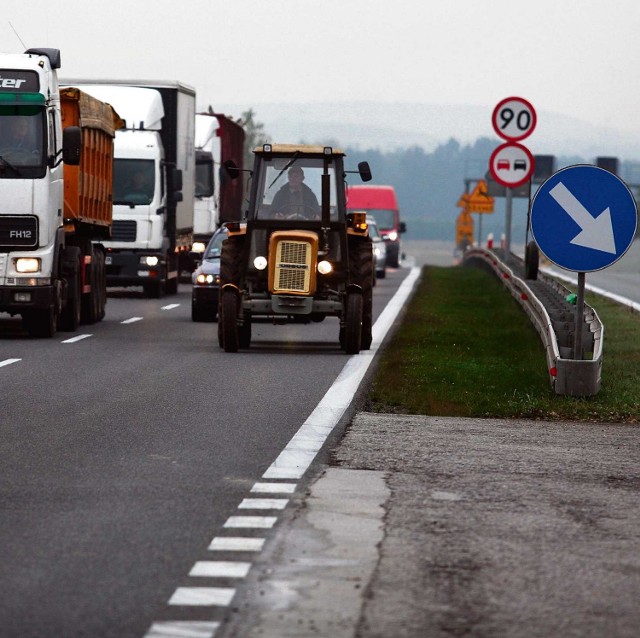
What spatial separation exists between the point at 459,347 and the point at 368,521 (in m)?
11.4

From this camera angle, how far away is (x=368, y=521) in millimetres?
7773

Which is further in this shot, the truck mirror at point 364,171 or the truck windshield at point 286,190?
the truck windshield at point 286,190

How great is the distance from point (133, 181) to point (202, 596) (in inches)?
1082

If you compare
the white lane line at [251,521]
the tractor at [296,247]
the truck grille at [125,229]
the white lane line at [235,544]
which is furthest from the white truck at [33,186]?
the white lane line at [235,544]

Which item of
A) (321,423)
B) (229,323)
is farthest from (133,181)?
(321,423)

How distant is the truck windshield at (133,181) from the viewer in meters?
33.0

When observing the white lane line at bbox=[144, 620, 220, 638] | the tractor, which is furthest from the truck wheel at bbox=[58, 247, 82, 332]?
the white lane line at bbox=[144, 620, 220, 638]

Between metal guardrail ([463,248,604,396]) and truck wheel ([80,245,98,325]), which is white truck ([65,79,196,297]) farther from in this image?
metal guardrail ([463,248,604,396])

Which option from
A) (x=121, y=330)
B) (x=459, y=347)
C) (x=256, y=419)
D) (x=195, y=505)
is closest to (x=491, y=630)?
(x=195, y=505)

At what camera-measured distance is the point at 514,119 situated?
25906mm

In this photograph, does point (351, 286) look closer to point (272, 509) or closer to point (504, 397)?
point (504, 397)

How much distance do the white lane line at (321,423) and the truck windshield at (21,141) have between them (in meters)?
4.60

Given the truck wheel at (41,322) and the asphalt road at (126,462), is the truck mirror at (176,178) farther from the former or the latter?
the asphalt road at (126,462)

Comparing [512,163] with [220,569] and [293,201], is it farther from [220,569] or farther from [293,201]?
[220,569]
